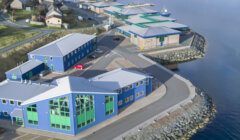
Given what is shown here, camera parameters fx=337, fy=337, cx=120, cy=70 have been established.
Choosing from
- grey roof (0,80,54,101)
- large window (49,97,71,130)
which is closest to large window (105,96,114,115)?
large window (49,97,71,130)

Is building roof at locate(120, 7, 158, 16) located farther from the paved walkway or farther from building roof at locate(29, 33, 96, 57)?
the paved walkway

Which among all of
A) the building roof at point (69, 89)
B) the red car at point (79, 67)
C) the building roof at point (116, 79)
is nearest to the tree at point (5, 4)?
the red car at point (79, 67)

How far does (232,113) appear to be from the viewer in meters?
55.3

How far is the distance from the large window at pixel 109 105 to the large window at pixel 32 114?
A: 9.55 meters

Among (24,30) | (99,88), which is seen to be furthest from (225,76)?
(24,30)

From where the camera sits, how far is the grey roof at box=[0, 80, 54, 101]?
1860 inches

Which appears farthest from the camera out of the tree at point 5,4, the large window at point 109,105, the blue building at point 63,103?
the tree at point 5,4

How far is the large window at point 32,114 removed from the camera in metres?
44.9

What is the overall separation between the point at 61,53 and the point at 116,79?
17561 mm

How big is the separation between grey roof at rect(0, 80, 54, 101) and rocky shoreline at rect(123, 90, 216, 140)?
14424mm

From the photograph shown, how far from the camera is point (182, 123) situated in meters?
49.7

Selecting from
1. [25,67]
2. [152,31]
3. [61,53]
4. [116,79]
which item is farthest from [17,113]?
[152,31]

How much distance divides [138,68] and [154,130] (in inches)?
899

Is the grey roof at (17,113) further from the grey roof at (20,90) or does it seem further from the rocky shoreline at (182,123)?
the rocky shoreline at (182,123)
